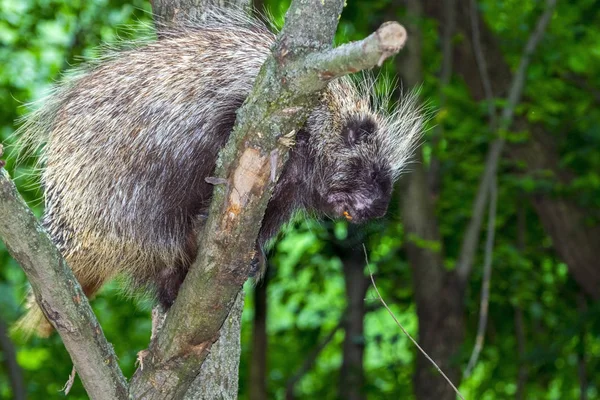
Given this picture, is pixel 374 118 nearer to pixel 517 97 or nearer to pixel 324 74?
pixel 324 74

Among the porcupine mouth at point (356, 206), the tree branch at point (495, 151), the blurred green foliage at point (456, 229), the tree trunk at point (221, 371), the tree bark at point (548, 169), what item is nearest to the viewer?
the tree trunk at point (221, 371)

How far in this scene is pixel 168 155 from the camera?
2209 mm

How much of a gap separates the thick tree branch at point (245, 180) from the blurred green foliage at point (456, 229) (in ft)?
7.29

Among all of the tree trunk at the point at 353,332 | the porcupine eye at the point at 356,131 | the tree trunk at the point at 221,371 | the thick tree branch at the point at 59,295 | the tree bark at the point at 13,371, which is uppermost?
the porcupine eye at the point at 356,131

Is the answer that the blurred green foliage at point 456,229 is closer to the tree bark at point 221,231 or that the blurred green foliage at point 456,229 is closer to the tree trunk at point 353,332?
the tree trunk at point 353,332

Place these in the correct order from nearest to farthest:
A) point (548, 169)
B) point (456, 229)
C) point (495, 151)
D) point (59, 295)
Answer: point (59, 295) < point (495, 151) < point (548, 169) < point (456, 229)

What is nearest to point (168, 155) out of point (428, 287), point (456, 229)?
point (428, 287)

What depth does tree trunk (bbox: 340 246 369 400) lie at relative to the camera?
16.1ft

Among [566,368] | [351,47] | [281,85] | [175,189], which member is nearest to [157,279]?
[175,189]

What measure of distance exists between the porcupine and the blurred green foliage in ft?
5.33

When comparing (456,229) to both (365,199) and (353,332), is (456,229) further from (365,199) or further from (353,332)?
(365,199)

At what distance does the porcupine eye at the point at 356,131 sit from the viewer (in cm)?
234

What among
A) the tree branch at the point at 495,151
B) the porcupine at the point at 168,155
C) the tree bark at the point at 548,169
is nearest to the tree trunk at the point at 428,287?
the tree branch at the point at 495,151

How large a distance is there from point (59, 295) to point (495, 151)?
2646 mm
